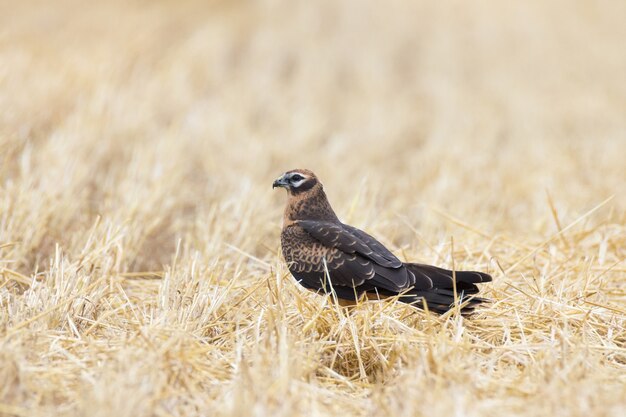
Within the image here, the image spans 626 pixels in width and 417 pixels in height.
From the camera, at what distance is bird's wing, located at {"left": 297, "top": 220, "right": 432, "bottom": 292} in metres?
3.65

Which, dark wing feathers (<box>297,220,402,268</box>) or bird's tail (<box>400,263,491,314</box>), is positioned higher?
dark wing feathers (<box>297,220,402,268</box>)

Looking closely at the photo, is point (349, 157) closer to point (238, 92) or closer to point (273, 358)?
point (238, 92)

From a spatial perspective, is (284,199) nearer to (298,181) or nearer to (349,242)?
(298,181)

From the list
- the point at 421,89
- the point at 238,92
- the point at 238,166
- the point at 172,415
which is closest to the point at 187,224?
the point at 238,166

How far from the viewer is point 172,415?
277 cm

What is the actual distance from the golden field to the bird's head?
1.41ft

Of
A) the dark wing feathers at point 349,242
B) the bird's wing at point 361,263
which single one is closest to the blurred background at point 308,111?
the dark wing feathers at point 349,242

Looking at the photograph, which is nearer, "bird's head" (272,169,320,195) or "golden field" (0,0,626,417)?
"golden field" (0,0,626,417)

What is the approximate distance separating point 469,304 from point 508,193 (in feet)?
12.9

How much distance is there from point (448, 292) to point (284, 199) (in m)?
3.30

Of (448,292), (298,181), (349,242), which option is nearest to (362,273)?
(349,242)

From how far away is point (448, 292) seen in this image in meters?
3.64

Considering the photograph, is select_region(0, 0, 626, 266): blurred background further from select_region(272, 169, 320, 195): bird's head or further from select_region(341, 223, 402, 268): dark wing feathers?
select_region(341, 223, 402, 268): dark wing feathers

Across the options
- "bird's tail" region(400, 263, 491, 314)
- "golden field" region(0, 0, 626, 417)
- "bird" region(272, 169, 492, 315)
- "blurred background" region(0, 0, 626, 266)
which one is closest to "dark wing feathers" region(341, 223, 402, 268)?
"bird" region(272, 169, 492, 315)
